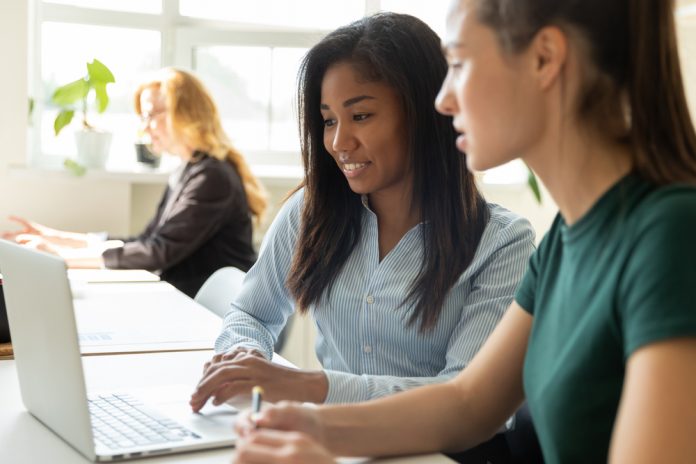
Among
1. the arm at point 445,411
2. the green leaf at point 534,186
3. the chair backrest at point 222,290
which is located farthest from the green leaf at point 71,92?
the arm at point 445,411

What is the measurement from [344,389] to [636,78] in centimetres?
67

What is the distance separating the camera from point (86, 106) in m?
3.80

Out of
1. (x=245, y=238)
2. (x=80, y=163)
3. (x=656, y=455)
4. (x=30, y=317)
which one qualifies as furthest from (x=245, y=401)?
(x=80, y=163)

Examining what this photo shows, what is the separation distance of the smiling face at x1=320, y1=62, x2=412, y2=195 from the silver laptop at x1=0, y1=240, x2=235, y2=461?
55 cm

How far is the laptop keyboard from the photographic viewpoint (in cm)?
113

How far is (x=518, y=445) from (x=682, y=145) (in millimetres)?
688

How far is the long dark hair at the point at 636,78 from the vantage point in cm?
91

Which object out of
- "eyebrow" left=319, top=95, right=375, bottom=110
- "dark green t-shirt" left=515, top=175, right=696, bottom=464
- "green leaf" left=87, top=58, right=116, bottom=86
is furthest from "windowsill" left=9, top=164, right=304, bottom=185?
"dark green t-shirt" left=515, top=175, right=696, bottom=464

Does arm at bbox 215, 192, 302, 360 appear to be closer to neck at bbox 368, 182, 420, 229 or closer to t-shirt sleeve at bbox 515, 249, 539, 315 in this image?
neck at bbox 368, 182, 420, 229

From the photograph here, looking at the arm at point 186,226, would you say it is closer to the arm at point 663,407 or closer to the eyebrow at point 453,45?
the eyebrow at point 453,45

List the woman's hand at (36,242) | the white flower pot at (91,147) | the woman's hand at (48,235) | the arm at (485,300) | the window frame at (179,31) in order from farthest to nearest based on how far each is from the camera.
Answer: the window frame at (179,31)
the white flower pot at (91,147)
the woman's hand at (48,235)
the woman's hand at (36,242)
the arm at (485,300)

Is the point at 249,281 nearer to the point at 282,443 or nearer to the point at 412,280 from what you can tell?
the point at 412,280

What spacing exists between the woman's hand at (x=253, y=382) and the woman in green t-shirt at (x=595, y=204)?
0.24 m

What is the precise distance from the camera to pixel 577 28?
0.93 meters
